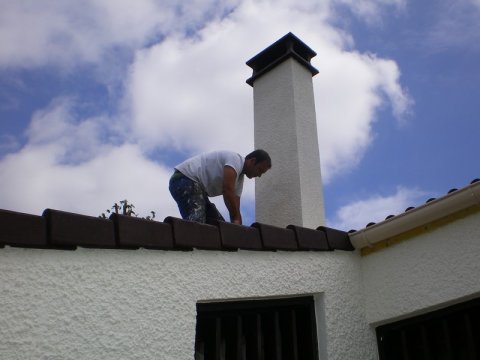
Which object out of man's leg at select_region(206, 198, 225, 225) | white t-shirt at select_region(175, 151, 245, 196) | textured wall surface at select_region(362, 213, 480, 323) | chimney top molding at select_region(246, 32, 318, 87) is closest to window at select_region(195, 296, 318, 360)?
textured wall surface at select_region(362, 213, 480, 323)

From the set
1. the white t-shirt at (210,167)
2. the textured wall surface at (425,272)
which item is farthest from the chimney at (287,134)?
the textured wall surface at (425,272)

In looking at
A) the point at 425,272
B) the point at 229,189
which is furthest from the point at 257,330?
the point at 229,189

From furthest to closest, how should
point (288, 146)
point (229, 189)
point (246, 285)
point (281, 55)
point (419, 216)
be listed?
point (281, 55) < point (288, 146) < point (229, 189) < point (419, 216) < point (246, 285)

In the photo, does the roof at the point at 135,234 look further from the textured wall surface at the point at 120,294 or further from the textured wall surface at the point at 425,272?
the textured wall surface at the point at 425,272

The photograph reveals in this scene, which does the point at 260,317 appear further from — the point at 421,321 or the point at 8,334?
the point at 8,334

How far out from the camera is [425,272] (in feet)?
10.6

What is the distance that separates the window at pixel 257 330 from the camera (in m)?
2.67

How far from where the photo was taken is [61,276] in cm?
195

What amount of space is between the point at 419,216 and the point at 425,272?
0.37 metres

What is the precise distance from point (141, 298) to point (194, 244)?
376mm

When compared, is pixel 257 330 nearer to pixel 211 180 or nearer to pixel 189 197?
pixel 189 197

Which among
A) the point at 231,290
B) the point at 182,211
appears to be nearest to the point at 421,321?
the point at 231,290

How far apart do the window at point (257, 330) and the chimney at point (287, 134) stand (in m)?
1.15

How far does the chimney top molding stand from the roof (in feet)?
8.43
